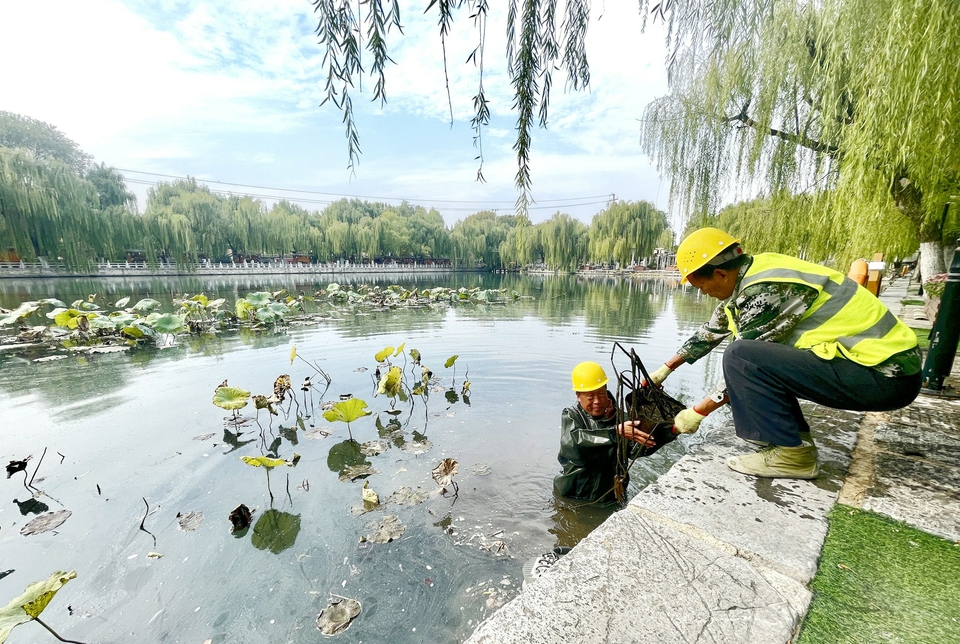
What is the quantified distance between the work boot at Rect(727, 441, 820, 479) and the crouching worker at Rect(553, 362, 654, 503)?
33.3 inches

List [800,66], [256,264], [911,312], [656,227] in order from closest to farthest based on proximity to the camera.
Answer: [800,66] < [911,312] < [656,227] < [256,264]

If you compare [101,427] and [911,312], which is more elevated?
[911,312]

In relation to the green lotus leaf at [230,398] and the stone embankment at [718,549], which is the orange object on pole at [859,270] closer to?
the stone embankment at [718,549]

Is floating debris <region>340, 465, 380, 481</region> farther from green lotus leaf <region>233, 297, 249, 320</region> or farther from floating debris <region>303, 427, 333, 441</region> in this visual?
green lotus leaf <region>233, 297, 249, 320</region>

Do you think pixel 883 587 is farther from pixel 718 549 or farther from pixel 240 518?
pixel 240 518

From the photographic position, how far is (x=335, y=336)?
9477 mm

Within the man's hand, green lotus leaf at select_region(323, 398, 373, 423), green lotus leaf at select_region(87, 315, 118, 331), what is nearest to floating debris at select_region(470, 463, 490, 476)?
green lotus leaf at select_region(323, 398, 373, 423)

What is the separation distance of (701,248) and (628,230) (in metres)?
31.0

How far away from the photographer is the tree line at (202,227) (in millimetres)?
23562

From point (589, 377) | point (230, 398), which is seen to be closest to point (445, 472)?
point (589, 377)

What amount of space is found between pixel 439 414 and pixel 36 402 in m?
5.31

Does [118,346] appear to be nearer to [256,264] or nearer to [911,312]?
[911,312]

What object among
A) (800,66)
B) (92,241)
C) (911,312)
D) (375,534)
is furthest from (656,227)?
(92,241)

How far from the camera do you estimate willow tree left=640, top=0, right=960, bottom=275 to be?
226 centimetres
